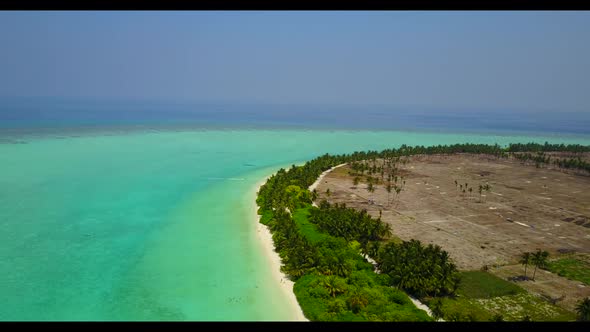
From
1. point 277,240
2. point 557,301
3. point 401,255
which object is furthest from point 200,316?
point 557,301

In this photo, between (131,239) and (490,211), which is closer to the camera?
(131,239)

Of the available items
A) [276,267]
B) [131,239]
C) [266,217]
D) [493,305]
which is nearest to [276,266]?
[276,267]

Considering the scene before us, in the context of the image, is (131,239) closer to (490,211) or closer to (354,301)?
(354,301)

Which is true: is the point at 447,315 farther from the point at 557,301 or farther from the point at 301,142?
the point at 301,142

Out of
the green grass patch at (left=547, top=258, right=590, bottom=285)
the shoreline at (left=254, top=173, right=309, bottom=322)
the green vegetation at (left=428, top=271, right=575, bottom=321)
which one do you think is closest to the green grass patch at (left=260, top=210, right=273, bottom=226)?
the shoreline at (left=254, top=173, right=309, bottom=322)

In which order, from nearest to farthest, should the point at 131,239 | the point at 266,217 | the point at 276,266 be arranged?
the point at 276,266 < the point at 131,239 < the point at 266,217

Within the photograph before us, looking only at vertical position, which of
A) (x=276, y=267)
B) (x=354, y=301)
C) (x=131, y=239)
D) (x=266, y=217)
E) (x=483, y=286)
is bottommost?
(x=131, y=239)

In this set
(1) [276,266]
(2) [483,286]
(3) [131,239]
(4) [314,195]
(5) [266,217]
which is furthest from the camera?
(4) [314,195]
